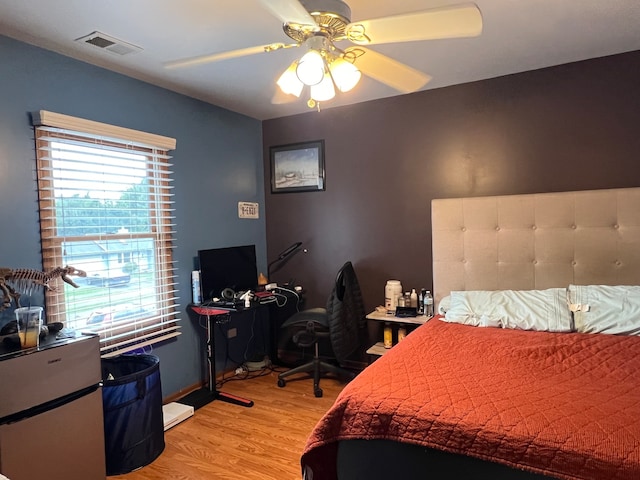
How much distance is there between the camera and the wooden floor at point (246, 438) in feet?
7.34

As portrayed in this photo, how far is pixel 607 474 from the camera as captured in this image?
1.17m

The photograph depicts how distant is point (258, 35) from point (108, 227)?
1.56 meters

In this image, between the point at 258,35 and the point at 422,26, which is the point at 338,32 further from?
the point at 258,35

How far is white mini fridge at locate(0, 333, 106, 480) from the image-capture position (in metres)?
1.73

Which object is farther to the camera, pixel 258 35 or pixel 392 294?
pixel 392 294

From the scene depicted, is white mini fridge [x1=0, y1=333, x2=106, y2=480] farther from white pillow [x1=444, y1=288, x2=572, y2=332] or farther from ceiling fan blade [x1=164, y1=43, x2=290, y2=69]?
white pillow [x1=444, y1=288, x2=572, y2=332]

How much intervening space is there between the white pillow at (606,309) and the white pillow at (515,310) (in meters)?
0.07

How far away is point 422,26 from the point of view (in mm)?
1479

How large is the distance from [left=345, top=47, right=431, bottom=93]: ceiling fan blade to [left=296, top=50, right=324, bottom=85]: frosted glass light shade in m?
0.26

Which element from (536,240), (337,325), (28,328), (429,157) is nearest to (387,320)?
(337,325)

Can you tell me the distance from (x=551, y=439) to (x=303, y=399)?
2.12m

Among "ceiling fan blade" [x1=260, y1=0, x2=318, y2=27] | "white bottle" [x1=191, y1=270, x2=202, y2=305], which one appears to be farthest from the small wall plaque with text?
"ceiling fan blade" [x1=260, y1=0, x2=318, y2=27]

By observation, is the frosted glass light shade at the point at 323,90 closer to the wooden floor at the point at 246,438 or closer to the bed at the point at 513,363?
the bed at the point at 513,363

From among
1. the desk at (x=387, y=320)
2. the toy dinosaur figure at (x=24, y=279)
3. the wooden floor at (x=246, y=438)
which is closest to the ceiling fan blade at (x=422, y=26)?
the toy dinosaur figure at (x=24, y=279)
